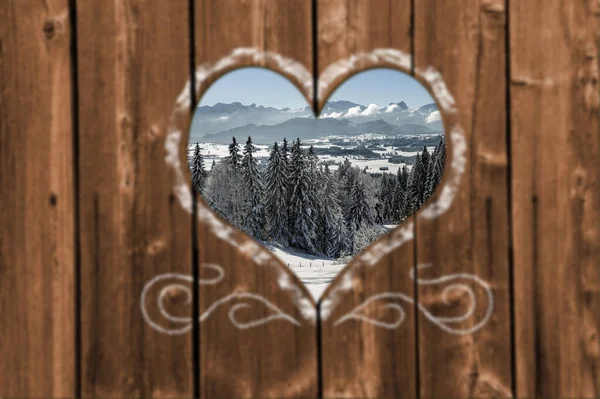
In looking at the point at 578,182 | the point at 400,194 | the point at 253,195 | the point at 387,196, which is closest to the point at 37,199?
the point at 578,182

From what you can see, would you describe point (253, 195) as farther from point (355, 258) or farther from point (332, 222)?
point (355, 258)

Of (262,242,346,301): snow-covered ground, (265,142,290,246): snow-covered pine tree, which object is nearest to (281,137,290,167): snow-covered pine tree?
(265,142,290,246): snow-covered pine tree

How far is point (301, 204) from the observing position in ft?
96.6

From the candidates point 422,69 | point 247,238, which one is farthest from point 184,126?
point 422,69

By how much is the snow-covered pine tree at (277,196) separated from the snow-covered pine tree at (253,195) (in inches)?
18.7

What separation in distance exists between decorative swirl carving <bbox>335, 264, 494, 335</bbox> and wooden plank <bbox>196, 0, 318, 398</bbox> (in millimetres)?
149

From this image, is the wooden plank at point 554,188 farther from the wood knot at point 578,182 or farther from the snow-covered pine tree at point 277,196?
the snow-covered pine tree at point 277,196

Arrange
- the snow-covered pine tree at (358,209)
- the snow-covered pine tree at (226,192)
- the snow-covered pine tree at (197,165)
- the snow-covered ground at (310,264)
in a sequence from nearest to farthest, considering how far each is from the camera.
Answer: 1. the snow-covered pine tree at (197,165)
2. the snow-covered ground at (310,264)
3. the snow-covered pine tree at (226,192)
4. the snow-covered pine tree at (358,209)

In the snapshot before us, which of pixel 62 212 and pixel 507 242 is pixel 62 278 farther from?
pixel 507 242

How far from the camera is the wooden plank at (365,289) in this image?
1.67m

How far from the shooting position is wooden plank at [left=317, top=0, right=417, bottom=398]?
5.49ft

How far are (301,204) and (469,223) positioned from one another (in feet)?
91.1

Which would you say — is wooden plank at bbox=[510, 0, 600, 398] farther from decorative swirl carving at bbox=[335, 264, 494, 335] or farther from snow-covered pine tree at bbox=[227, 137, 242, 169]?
snow-covered pine tree at bbox=[227, 137, 242, 169]

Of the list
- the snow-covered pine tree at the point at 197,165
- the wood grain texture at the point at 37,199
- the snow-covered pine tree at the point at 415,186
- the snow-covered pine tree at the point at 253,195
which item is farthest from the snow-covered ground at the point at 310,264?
the wood grain texture at the point at 37,199
